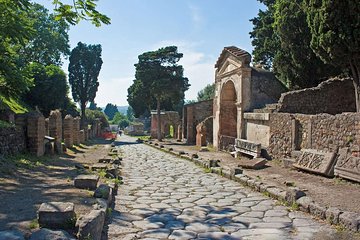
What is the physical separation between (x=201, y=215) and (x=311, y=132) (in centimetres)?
662

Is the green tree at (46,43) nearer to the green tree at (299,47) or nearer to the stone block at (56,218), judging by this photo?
the green tree at (299,47)

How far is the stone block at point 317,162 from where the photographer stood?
9.23 m

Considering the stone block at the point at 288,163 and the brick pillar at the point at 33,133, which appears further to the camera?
the brick pillar at the point at 33,133

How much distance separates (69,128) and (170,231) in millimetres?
15697

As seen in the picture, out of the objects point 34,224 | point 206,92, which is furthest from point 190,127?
point 206,92

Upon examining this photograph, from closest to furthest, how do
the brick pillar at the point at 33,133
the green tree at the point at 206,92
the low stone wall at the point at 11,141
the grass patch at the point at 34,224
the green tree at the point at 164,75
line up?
the grass patch at the point at 34,224 → the low stone wall at the point at 11,141 → the brick pillar at the point at 33,133 → the green tree at the point at 164,75 → the green tree at the point at 206,92

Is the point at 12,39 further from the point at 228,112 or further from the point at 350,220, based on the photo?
the point at 228,112

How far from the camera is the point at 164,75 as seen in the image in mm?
34500

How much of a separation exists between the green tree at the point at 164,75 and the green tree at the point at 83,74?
565 inches

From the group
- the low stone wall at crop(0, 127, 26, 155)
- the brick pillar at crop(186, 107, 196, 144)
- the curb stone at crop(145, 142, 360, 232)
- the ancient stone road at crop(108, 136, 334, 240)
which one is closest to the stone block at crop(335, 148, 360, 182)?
the curb stone at crop(145, 142, 360, 232)

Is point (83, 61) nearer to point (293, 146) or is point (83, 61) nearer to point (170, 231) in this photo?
point (293, 146)

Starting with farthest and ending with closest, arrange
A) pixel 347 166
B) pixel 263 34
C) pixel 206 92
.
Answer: pixel 206 92
pixel 263 34
pixel 347 166

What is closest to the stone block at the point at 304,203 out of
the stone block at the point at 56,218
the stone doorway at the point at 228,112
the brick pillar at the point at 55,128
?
the stone block at the point at 56,218

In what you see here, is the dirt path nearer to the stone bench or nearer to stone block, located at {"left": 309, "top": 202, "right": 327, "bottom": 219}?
stone block, located at {"left": 309, "top": 202, "right": 327, "bottom": 219}
